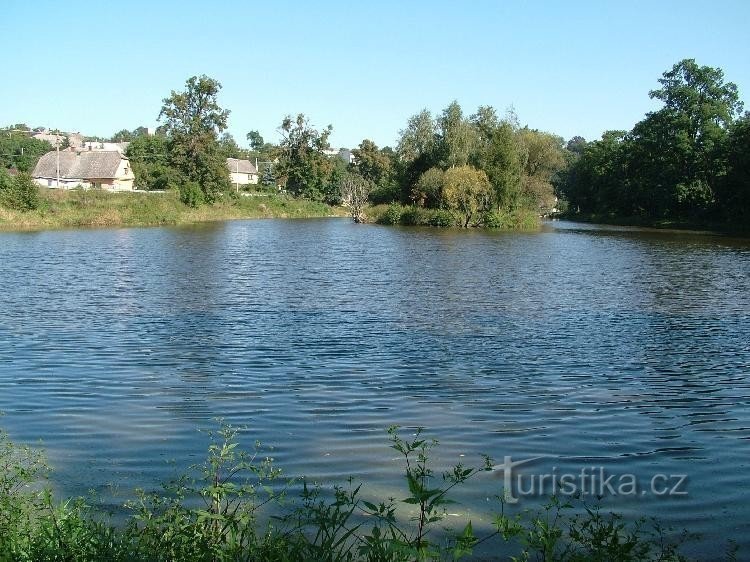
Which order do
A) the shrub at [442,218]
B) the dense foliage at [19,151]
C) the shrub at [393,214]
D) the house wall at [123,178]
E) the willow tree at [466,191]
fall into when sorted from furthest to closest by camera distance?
the dense foliage at [19,151] → the house wall at [123,178] → the shrub at [393,214] → the shrub at [442,218] → the willow tree at [466,191]

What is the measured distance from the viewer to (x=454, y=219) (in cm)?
6725

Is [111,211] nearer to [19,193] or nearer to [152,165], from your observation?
[19,193]

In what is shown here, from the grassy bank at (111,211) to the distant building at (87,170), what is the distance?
16660 mm

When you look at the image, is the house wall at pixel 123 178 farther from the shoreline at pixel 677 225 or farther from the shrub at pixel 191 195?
the shoreline at pixel 677 225

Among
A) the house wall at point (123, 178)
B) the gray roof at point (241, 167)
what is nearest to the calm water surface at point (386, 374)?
the house wall at point (123, 178)

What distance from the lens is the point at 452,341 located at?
15.1 meters

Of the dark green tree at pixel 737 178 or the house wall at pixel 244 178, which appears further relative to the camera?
the house wall at pixel 244 178

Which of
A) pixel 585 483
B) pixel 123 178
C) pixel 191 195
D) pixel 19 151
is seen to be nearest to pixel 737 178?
pixel 191 195

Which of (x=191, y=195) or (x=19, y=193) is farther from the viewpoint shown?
(x=191, y=195)

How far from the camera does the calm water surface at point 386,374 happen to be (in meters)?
7.97

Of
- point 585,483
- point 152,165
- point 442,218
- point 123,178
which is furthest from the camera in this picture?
point 152,165

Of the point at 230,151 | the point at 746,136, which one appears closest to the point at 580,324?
the point at 746,136

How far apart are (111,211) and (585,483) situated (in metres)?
64.4

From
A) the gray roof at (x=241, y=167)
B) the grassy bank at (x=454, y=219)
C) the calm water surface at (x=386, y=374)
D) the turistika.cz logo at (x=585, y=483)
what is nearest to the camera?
the turistika.cz logo at (x=585, y=483)
